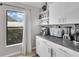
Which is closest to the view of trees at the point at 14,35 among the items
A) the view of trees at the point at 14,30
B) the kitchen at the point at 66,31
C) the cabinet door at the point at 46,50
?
the view of trees at the point at 14,30

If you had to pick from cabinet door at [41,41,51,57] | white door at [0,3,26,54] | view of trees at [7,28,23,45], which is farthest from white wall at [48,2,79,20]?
view of trees at [7,28,23,45]

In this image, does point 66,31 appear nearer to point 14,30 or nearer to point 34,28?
point 34,28

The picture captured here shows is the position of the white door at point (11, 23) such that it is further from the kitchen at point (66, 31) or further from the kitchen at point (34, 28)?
the kitchen at point (66, 31)

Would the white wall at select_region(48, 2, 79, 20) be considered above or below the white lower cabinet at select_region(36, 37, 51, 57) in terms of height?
above

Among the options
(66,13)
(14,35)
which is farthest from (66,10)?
(14,35)

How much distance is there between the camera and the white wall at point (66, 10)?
2.03 meters

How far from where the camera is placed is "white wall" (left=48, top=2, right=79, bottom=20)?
79.9 inches

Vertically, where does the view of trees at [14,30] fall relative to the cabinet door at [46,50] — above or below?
above

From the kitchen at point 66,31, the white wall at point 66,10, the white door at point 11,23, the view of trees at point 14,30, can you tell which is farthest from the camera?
the view of trees at point 14,30

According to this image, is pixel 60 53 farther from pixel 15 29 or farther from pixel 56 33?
pixel 15 29

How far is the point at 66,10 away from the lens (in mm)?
2348

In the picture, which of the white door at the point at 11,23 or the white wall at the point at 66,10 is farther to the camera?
the white door at the point at 11,23

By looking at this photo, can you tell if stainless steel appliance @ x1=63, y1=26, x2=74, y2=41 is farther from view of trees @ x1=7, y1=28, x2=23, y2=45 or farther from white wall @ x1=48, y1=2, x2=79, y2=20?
view of trees @ x1=7, y1=28, x2=23, y2=45

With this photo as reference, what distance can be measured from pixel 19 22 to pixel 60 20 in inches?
82.6
